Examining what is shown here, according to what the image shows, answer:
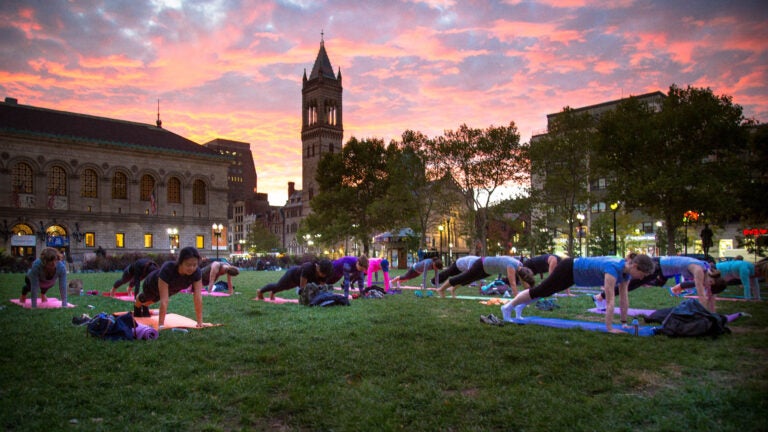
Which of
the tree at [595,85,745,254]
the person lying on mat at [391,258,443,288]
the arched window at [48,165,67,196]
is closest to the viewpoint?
the person lying on mat at [391,258,443,288]

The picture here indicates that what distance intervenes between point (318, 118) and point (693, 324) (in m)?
117

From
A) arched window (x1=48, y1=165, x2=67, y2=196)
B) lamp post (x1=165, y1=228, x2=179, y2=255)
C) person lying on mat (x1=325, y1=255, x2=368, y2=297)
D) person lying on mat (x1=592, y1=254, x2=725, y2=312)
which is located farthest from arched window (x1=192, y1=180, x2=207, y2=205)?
person lying on mat (x1=592, y1=254, x2=725, y2=312)

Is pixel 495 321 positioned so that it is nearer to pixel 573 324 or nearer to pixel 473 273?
pixel 573 324

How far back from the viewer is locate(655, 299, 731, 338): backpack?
916cm

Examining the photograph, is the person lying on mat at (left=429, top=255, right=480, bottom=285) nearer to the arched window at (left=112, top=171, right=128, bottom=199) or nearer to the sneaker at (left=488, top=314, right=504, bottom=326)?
the sneaker at (left=488, top=314, right=504, bottom=326)

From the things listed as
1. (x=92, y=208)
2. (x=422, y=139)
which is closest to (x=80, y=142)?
(x=92, y=208)

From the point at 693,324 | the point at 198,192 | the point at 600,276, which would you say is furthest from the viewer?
the point at 198,192

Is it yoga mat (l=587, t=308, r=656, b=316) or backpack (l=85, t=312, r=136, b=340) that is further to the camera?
yoga mat (l=587, t=308, r=656, b=316)

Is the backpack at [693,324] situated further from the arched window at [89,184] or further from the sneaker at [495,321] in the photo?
the arched window at [89,184]

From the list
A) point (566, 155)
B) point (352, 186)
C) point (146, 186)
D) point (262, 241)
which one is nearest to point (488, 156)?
point (566, 155)

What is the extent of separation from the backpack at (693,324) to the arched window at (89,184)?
65512 millimetres

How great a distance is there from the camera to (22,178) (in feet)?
191

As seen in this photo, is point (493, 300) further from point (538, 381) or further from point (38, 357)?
point (38, 357)

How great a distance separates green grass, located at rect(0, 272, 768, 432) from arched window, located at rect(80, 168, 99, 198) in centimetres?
5885
